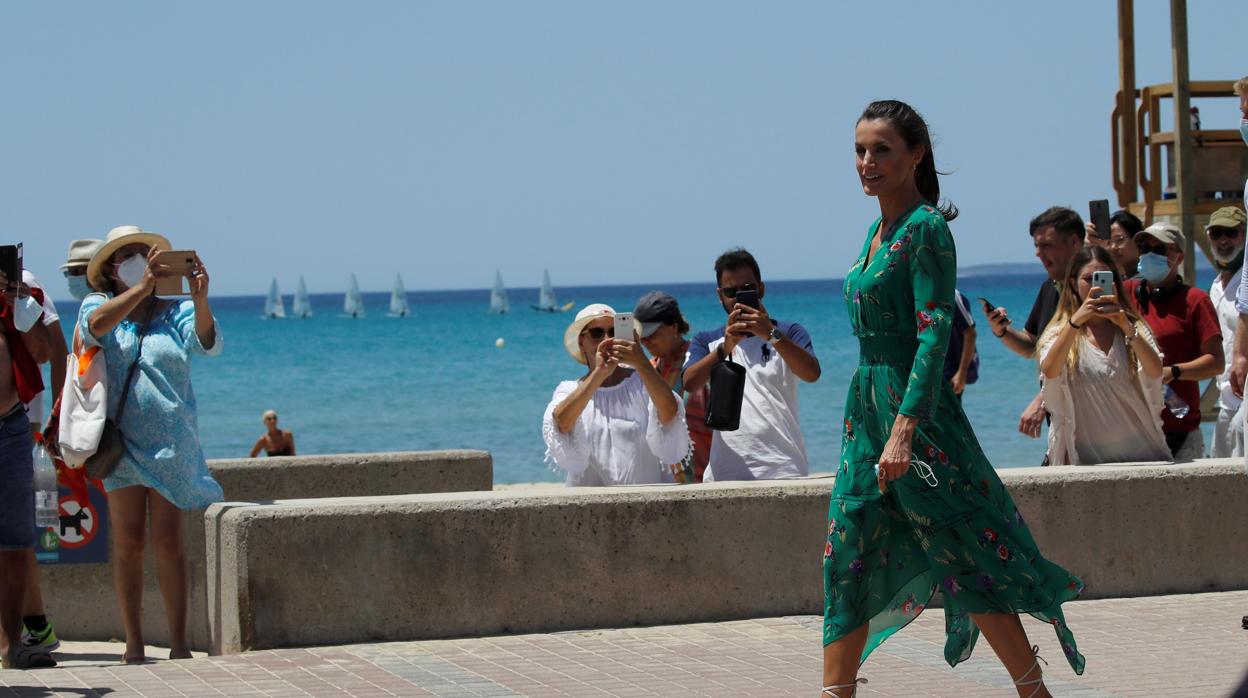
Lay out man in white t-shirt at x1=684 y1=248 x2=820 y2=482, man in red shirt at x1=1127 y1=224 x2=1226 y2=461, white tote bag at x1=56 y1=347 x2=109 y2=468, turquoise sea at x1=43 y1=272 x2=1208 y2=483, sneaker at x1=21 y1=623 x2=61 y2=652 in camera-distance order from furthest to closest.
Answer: turquoise sea at x1=43 y1=272 x2=1208 y2=483
man in red shirt at x1=1127 y1=224 x2=1226 y2=461
man in white t-shirt at x1=684 y1=248 x2=820 y2=482
sneaker at x1=21 y1=623 x2=61 y2=652
white tote bag at x1=56 y1=347 x2=109 y2=468

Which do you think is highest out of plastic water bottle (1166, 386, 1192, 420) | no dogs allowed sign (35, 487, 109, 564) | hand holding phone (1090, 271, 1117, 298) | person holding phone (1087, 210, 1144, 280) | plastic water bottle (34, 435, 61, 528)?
person holding phone (1087, 210, 1144, 280)

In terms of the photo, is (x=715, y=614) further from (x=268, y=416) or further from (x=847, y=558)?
(x=268, y=416)

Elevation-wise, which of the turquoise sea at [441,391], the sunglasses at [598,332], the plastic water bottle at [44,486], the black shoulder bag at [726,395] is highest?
the sunglasses at [598,332]

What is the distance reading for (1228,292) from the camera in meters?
8.29

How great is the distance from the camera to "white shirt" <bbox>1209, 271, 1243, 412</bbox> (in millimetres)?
8164

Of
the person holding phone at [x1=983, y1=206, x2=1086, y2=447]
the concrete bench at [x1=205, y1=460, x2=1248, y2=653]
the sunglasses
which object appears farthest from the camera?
the person holding phone at [x1=983, y1=206, x2=1086, y2=447]

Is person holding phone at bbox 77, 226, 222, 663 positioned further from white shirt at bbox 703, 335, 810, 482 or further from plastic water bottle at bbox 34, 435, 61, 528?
white shirt at bbox 703, 335, 810, 482

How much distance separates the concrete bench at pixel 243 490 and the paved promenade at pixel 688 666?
2.16 meters

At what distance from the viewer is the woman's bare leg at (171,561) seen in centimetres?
704

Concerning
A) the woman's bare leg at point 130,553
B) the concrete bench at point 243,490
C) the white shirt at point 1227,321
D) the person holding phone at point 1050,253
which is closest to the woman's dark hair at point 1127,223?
the person holding phone at point 1050,253

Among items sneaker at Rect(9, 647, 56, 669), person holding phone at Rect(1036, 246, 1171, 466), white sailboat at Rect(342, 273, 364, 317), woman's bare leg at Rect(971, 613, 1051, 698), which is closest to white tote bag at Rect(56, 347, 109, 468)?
sneaker at Rect(9, 647, 56, 669)

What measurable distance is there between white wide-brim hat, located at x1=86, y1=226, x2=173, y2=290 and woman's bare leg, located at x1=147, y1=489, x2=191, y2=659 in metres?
0.96

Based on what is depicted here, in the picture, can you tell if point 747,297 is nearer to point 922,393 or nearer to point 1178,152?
point 922,393

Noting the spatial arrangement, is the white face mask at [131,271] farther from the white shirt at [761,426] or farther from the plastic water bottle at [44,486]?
the white shirt at [761,426]
